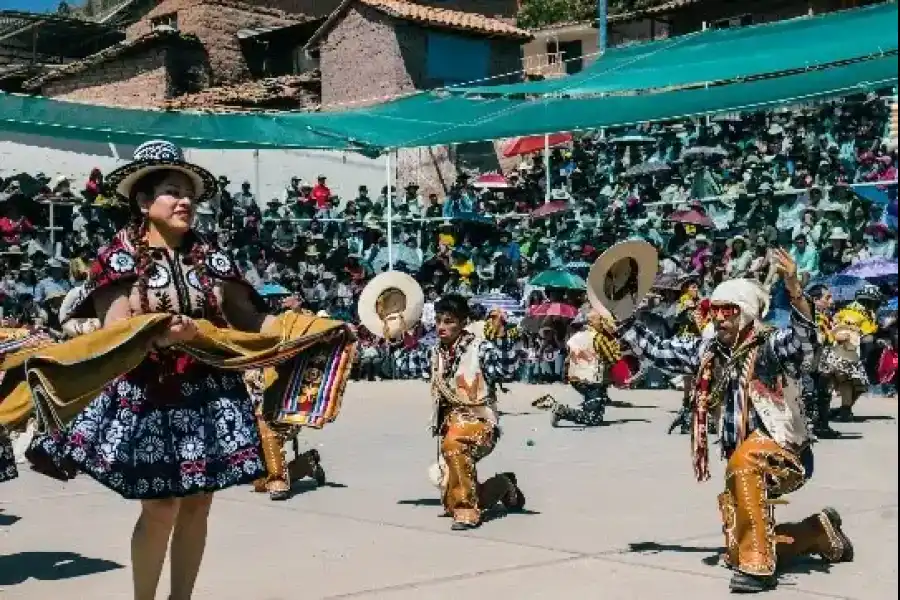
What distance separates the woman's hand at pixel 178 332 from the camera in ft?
14.3

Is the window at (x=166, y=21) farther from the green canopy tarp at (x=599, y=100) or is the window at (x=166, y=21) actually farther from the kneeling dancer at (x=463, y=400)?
the kneeling dancer at (x=463, y=400)

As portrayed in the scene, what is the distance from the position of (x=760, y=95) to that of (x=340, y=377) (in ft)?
28.1

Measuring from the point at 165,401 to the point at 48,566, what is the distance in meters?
2.24

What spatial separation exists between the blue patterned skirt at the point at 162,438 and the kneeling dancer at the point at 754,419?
2133 millimetres

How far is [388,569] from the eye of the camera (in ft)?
20.0

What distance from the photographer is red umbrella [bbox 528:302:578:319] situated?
58.6ft

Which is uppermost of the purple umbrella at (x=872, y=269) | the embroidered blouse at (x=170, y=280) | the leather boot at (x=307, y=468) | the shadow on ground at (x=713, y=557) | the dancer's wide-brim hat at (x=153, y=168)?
the dancer's wide-brim hat at (x=153, y=168)

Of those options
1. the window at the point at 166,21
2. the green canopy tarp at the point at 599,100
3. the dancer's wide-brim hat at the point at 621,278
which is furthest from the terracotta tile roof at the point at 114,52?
the dancer's wide-brim hat at the point at 621,278

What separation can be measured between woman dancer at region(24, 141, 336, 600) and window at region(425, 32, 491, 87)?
29.0 metres

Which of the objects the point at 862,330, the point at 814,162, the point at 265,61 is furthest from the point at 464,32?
the point at 862,330

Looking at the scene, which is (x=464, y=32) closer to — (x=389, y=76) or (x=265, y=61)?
(x=389, y=76)

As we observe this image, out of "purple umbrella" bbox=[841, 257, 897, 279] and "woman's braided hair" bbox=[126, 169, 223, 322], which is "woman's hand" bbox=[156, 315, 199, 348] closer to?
"woman's braided hair" bbox=[126, 169, 223, 322]

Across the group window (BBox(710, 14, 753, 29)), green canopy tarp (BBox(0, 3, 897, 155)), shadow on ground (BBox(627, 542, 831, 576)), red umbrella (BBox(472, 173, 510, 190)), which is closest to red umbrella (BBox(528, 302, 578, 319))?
green canopy tarp (BBox(0, 3, 897, 155))

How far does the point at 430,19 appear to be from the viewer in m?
32.9
